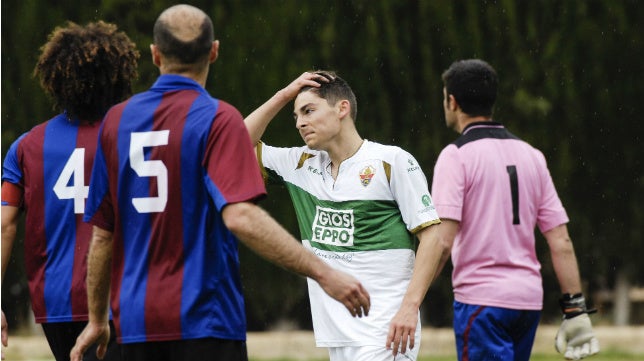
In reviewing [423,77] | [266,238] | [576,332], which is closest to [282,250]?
[266,238]

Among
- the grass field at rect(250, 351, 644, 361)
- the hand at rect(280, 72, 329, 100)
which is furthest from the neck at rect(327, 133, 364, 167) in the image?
the grass field at rect(250, 351, 644, 361)

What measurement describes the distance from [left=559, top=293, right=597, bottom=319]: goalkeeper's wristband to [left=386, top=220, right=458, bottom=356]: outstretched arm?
0.67 m

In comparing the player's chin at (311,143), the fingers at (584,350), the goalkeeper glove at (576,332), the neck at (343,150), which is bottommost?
the fingers at (584,350)

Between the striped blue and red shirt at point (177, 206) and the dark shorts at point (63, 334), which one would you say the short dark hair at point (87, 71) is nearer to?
the dark shorts at point (63, 334)

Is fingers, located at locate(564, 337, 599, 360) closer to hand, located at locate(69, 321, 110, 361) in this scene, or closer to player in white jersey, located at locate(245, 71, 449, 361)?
player in white jersey, located at locate(245, 71, 449, 361)

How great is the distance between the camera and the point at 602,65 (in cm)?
1181

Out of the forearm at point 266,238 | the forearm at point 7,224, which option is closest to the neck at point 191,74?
the forearm at point 266,238

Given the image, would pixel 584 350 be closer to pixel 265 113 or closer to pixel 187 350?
pixel 265 113

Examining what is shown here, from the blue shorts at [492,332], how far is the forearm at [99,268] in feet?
5.64

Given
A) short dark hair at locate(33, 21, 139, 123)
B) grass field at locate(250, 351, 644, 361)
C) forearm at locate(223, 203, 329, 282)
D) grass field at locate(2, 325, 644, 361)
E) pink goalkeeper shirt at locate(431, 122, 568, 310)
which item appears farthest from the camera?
grass field at locate(2, 325, 644, 361)

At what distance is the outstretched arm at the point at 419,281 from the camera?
465 centimetres

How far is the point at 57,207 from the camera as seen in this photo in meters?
4.52

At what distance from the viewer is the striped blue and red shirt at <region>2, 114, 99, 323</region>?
4.51 metres

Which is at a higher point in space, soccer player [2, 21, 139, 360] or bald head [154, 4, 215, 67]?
bald head [154, 4, 215, 67]
